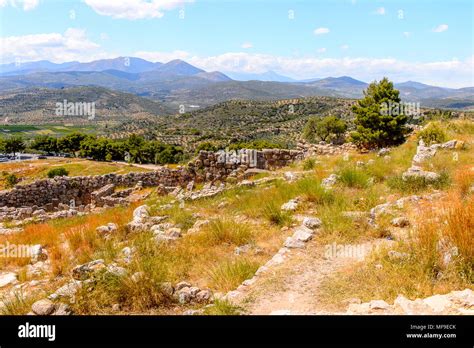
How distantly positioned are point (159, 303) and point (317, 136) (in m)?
47.2

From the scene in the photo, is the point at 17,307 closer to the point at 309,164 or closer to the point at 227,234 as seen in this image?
the point at 227,234

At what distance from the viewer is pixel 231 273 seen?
5234 mm

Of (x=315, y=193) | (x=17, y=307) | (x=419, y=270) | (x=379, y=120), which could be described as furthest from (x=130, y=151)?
(x=419, y=270)

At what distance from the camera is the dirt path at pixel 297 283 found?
14.1 ft

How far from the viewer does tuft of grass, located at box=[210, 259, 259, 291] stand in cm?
509

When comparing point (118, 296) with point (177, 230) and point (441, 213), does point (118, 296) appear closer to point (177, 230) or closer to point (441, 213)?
point (177, 230)

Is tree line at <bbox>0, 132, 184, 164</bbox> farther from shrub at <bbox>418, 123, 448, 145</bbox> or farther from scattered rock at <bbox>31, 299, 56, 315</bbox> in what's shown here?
scattered rock at <bbox>31, 299, 56, 315</bbox>

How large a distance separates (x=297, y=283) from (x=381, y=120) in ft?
66.3

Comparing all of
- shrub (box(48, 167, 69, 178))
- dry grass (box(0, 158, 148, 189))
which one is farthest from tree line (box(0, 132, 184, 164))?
shrub (box(48, 167, 69, 178))

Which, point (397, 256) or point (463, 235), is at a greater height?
point (463, 235)

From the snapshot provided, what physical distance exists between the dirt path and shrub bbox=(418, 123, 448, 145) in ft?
38.9
